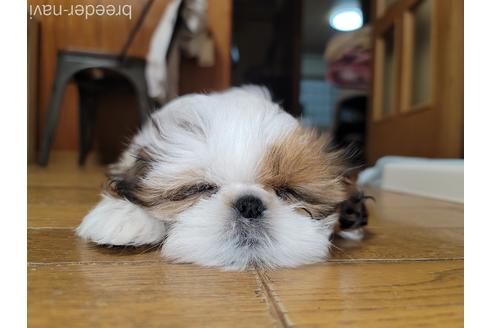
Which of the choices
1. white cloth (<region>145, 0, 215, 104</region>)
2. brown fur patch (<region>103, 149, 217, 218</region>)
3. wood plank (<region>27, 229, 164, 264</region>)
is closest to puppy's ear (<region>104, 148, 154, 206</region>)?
brown fur patch (<region>103, 149, 217, 218</region>)

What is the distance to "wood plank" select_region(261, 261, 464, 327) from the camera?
2.15 ft

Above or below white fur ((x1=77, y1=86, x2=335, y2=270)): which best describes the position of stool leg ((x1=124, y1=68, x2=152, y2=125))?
above

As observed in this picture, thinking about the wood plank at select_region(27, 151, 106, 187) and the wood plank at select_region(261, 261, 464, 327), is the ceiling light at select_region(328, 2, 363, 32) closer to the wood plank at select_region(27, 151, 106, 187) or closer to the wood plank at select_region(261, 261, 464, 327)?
the wood plank at select_region(27, 151, 106, 187)

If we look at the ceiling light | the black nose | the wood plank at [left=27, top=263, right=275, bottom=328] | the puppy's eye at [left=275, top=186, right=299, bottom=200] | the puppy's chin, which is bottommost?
the wood plank at [left=27, top=263, right=275, bottom=328]

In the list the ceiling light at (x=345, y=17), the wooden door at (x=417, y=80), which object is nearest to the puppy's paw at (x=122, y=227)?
the wooden door at (x=417, y=80)

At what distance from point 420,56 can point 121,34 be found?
261cm

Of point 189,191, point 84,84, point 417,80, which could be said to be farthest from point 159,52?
point 417,80

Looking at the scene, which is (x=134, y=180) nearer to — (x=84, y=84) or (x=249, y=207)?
(x=249, y=207)

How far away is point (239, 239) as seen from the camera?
0.94 meters

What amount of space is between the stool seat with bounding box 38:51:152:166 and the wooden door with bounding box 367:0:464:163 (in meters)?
1.43

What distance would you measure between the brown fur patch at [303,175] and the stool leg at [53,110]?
725mm

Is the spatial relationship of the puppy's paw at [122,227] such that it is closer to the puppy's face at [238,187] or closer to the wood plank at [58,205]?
the puppy's face at [238,187]
